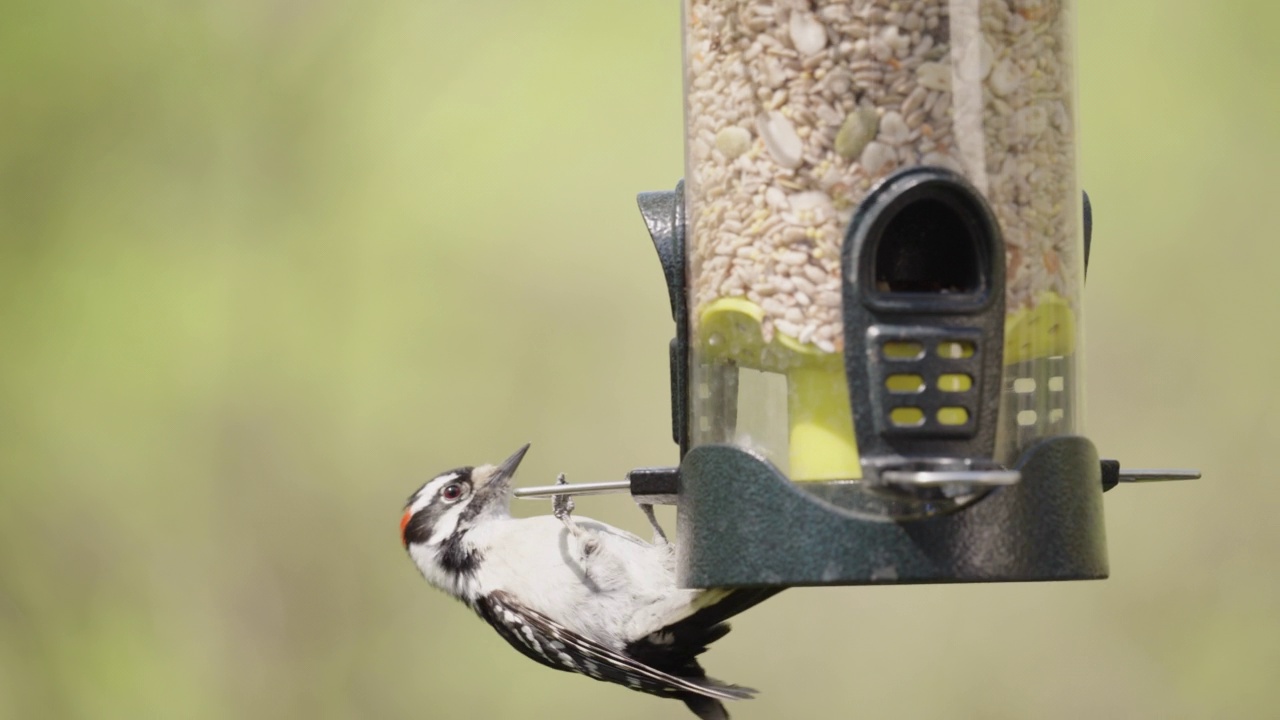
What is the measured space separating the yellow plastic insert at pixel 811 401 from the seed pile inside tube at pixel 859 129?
1.7 inches

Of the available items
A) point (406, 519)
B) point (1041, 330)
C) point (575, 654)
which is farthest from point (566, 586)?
point (1041, 330)

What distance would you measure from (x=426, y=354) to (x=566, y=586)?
5.17 meters

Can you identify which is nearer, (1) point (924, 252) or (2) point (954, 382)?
(2) point (954, 382)

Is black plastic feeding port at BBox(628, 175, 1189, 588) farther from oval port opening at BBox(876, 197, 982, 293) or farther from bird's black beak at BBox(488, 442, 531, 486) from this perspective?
bird's black beak at BBox(488, 442, 531, 486)

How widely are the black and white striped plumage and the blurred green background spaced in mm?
3595

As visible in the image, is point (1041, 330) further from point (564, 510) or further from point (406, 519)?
point (406, 519)

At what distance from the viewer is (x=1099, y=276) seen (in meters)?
11.1

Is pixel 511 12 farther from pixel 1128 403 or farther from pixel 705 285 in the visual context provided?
pixel 705 285

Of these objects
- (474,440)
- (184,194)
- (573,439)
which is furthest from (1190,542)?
(184,194)

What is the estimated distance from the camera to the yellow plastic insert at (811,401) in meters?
4.82

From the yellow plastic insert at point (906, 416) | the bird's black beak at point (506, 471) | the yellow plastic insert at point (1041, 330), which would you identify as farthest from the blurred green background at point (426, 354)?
the yellow plastic insert at point (906, 416)

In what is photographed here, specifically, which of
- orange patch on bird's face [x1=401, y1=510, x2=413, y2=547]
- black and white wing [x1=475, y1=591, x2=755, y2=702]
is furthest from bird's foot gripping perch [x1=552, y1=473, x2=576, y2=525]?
orange patch on bird's face [x1=401, y1=510, x2=413, y2=547]

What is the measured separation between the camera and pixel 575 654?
684cm

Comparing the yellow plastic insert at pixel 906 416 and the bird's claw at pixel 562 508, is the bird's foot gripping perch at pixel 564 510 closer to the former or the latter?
the bird's claw at pixel 562 508
